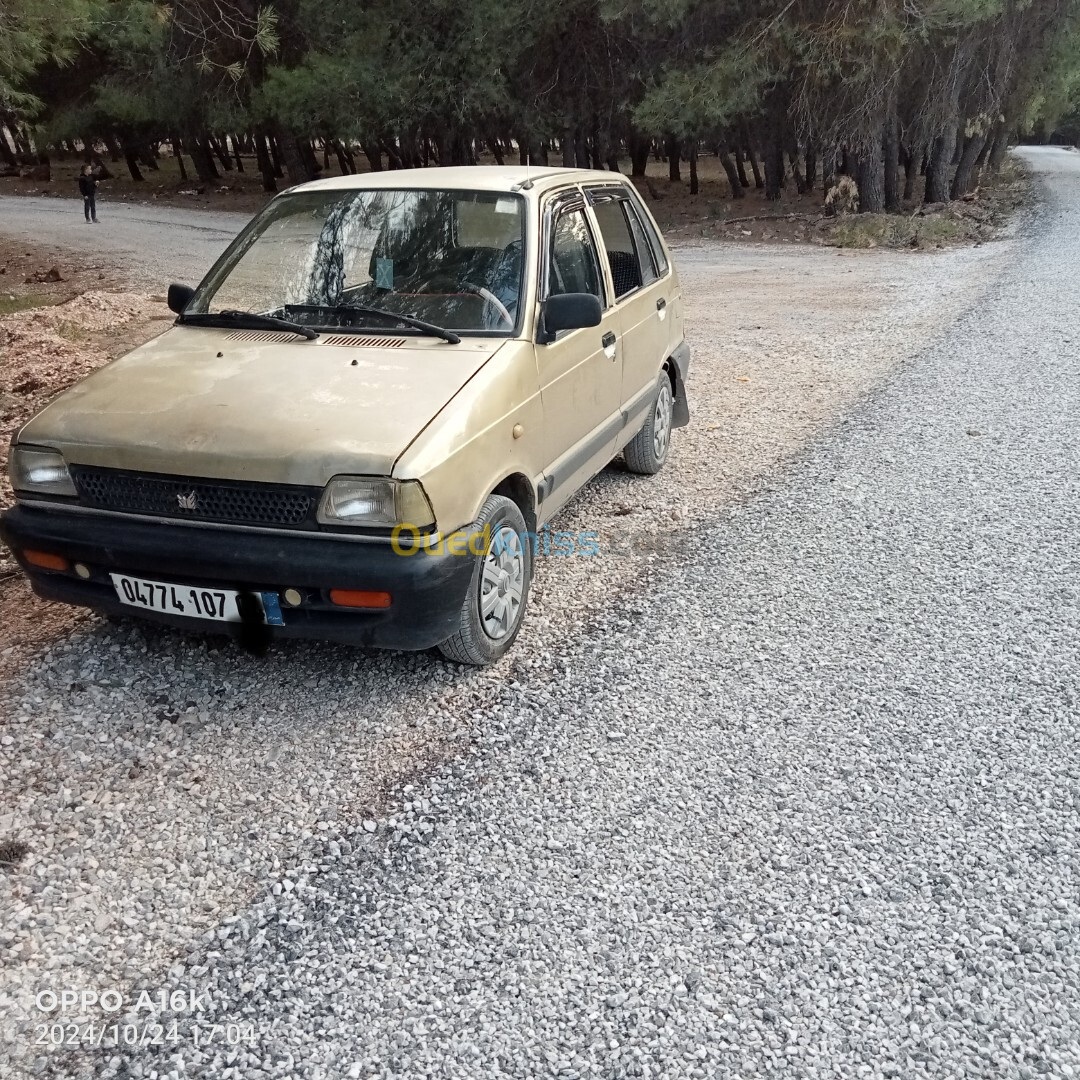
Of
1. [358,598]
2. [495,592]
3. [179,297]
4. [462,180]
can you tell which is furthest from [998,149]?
[358,598]

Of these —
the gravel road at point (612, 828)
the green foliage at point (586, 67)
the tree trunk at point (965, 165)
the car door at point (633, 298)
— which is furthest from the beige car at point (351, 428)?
the tree trunk at point (965, 165)

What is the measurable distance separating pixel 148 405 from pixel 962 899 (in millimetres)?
3251

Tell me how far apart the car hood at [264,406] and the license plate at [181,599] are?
418 millimetres

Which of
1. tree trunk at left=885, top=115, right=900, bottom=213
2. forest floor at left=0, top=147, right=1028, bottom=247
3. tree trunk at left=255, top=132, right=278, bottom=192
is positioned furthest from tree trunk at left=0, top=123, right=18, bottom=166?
tree trunk at left=885, top=115, right=900, bottom=213

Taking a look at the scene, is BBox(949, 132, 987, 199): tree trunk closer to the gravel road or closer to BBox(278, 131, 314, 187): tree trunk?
BBox(278, 131, 314, 187): tree trunk

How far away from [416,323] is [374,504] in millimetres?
1123

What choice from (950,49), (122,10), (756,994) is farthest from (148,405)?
(122,10)

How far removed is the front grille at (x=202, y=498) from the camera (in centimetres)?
334

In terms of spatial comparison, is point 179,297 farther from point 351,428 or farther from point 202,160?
point 202,160

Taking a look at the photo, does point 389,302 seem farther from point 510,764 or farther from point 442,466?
point 510,764

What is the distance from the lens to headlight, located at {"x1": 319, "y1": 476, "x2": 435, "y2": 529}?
128 inches

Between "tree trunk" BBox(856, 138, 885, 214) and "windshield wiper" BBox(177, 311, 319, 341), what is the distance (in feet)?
69.2

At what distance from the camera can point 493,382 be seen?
376cm

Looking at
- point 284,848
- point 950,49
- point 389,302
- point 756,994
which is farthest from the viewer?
point 950,49
